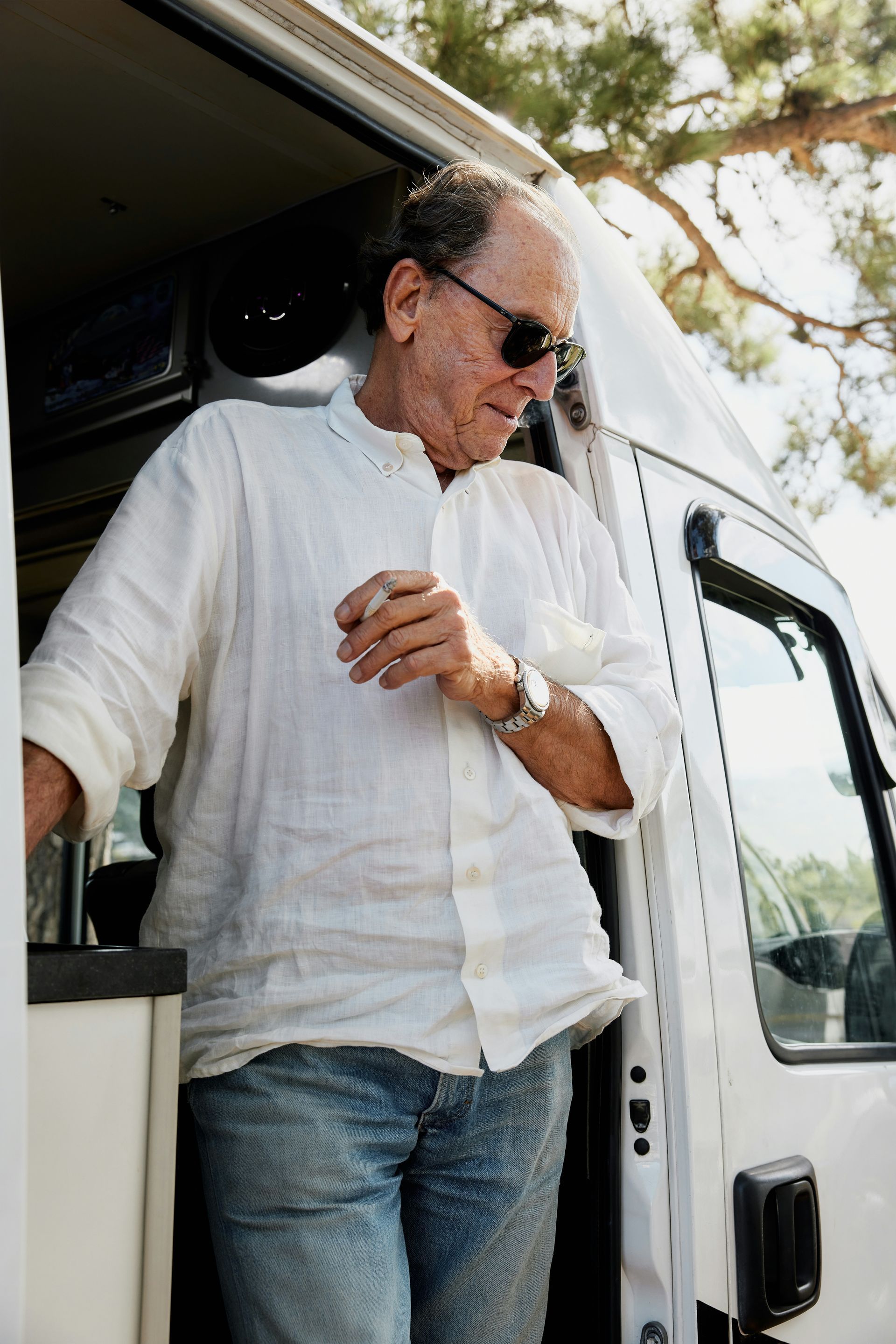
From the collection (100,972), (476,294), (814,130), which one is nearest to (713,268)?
(814,130)

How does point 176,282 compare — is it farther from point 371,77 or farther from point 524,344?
point 524,344

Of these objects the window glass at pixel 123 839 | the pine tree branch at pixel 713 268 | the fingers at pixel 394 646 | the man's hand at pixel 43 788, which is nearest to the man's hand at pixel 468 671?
the fingers at pixel 394 646

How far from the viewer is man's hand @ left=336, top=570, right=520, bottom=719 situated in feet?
4.56

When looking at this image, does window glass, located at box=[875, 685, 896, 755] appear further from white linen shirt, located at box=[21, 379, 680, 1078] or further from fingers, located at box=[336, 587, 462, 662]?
fingers, located at box=[336, 587, 462, 662]

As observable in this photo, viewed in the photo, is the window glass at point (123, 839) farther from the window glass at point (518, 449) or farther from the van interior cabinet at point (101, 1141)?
the van interior cabinet at point (101, 1141)

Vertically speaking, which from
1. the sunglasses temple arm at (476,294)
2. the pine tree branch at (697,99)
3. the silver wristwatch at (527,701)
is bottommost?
the silver wristwatch at (527,701)

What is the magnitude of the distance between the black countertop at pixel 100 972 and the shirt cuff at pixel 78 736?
0.16 meters

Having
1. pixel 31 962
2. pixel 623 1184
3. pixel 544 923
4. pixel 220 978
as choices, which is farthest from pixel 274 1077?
pixel 623 1184

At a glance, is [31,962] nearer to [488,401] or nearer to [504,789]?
[504,789]

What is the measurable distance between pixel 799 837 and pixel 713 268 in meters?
6.07

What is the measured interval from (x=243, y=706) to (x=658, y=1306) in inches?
39.7

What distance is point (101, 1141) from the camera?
1.05 metres

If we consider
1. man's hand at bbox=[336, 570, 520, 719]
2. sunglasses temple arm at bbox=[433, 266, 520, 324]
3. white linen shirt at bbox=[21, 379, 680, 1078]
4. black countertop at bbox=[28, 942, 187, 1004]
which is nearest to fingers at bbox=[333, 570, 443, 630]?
man's hand at bbox=[336, 570, 520, 719]

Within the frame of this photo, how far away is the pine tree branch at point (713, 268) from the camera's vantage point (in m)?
7.16
